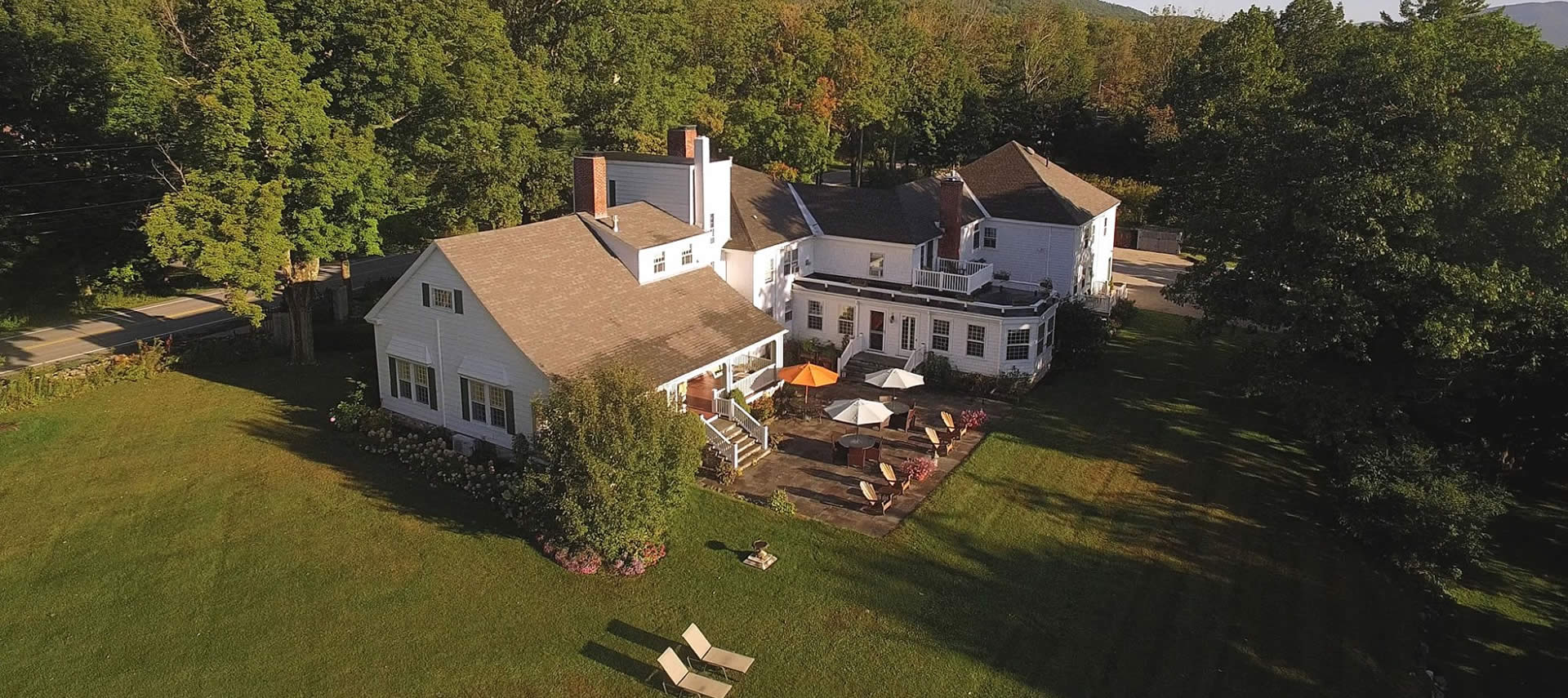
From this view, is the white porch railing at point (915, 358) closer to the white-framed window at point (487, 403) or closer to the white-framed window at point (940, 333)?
the white-framed window at point (940, 333)

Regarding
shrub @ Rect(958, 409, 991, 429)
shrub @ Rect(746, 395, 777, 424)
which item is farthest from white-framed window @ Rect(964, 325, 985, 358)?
shrub @ Rect(746, 395, 777, 424)

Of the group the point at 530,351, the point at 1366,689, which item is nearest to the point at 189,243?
the point at 530,351

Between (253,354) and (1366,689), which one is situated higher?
(253,354)

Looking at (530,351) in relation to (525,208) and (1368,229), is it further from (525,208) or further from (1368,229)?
(1368,229)

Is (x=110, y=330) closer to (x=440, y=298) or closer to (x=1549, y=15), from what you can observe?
(x=440, y=298)

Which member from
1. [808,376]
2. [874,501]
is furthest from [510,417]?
[874,501]

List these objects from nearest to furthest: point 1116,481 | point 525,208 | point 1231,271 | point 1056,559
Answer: point 1056,559, point 1116,481, point 1231,271, point 525,208

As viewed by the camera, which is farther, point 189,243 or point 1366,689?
point 189,243

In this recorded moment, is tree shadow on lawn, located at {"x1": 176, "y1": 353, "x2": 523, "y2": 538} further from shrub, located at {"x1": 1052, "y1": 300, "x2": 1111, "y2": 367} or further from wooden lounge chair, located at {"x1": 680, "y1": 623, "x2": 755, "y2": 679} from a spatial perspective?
shrub, located at {"x1": 1052, "y1": 300, "x2": 1111, "y2": 367}
